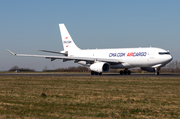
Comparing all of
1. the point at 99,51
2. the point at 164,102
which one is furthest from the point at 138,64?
the point at 164,102

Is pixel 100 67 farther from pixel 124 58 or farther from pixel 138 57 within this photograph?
pixel 138 57

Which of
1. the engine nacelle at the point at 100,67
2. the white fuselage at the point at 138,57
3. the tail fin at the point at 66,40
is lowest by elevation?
the engine nacelle at the point at 100,67

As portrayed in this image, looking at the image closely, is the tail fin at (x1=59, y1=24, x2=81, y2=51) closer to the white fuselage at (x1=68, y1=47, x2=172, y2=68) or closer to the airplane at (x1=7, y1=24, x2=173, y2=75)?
the airplane at (x1=7, y1=24, x2=173, y2=75)

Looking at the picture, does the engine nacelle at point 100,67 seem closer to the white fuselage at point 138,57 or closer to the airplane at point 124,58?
the airplane at point 124,58

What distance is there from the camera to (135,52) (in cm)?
3612

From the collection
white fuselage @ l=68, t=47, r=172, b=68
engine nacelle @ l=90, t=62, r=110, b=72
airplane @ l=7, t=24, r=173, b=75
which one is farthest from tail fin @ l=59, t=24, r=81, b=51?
engine nacelle @ l=90, t=62, r=110, b=72

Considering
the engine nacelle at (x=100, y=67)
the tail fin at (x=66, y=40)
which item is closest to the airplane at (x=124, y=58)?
the engine nacelle at (x=100, y=67)

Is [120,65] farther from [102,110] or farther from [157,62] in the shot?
[102,110]

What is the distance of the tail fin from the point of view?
46125 mm

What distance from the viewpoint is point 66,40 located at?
46812 millimetres

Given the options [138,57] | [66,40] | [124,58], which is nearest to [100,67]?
[124,58]

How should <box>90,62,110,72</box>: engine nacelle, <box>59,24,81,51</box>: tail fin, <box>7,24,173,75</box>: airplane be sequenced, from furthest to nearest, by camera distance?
1. <box>59,24,81,51</box>: tail fin
2. <box>90,62,110,72</box>: engine nacelle
3. <box>7,24,173,75</box>: airplane

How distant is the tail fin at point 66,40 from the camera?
151ft

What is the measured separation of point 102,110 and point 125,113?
0.91 metres
